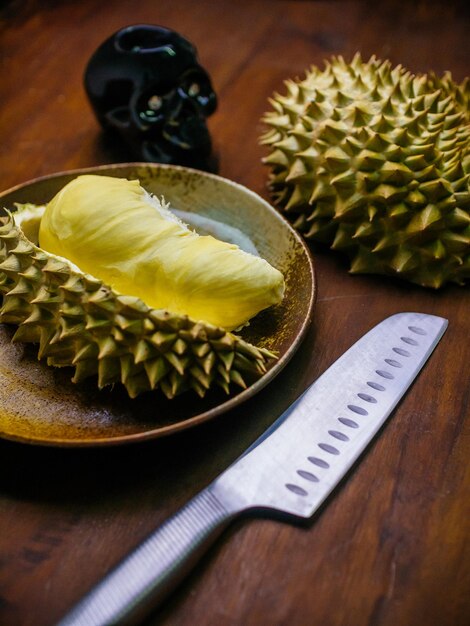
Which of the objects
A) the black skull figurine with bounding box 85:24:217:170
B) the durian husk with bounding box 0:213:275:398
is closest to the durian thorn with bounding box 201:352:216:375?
the durian husk with bounding box 0:213:275:398

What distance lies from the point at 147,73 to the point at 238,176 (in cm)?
25

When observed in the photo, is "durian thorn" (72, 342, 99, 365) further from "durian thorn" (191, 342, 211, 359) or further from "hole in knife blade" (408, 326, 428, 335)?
"hole in knife blade" (408, 326, 428, 335)

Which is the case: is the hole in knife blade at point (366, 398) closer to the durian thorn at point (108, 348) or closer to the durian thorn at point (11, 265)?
the durian thorn at point (108, 348)

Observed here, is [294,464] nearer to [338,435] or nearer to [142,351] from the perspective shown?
[338,435]

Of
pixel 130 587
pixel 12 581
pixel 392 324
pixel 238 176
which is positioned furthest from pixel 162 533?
pixel 238 176

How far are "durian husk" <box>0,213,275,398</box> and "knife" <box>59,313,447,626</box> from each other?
9 cm

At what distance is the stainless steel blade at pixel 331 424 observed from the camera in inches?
29.1

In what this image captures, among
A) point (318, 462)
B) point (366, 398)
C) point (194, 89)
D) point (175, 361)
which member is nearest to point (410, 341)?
point (366, 398)

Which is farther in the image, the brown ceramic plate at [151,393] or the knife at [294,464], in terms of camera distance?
the brown ceramic plate at [151,393]

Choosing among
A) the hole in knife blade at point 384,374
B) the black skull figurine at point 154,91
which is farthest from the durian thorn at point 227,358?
the black skull figurine at point 154,91

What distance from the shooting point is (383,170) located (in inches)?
37.9

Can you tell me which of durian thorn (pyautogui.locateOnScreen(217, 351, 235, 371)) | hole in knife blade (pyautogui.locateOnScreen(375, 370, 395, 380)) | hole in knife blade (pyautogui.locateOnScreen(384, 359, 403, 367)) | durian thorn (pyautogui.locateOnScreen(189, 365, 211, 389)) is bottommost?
hole in knife blade (pyautogui.locateOnScreen(375, 370, 395, 380))

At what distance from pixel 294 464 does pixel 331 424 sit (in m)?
0.08

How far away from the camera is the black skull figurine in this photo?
1.18 m
